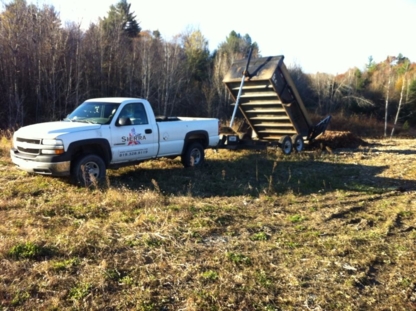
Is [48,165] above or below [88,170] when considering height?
above

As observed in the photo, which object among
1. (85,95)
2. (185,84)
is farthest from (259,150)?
(185,84)

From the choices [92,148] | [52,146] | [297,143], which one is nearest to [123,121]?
[92,148]

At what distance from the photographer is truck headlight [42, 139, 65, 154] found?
756 cm

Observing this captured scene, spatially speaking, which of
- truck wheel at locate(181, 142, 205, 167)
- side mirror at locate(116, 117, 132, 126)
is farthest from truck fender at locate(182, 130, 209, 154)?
side mirror at locate(116, 117, 132, 126)

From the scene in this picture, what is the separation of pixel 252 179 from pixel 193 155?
6.34ft

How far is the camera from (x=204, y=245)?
5.30 meters

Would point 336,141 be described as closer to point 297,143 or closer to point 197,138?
point 297,143

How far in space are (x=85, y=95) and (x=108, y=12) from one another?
22.0 m

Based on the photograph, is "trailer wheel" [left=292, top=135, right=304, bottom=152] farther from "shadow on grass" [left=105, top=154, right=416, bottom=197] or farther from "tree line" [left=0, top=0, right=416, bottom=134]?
"tree line" [left=0, top=0, right=416, bottom=134]

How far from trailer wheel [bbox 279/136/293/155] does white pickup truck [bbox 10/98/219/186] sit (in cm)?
414

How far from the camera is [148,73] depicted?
99.0ft

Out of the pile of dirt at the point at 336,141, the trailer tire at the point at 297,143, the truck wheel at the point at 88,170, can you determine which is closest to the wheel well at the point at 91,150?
the truck wheel at the point at 88,170

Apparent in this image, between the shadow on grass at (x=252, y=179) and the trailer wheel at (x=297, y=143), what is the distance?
1.91 metres

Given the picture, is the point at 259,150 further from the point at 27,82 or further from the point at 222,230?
the point at 27,82
